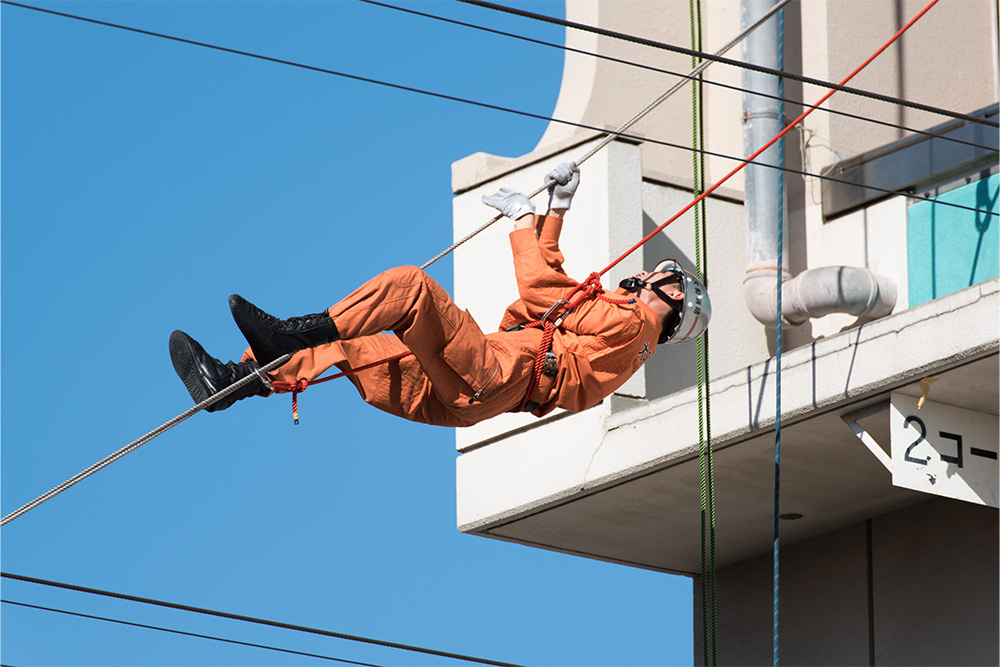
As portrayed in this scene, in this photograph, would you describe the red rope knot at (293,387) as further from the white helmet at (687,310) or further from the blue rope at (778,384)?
the blue rope at (778,384)

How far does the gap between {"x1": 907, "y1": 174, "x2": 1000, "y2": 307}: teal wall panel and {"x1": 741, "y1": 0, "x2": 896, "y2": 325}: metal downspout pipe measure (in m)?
0.25

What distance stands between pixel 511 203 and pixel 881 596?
4.47 m

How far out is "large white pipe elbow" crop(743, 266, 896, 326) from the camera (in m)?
11.3

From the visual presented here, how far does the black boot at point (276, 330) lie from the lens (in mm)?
7461

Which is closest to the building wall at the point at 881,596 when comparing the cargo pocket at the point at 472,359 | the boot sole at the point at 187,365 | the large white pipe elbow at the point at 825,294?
the large white pipe elbow at the point at 825,294

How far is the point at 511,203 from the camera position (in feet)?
28.7

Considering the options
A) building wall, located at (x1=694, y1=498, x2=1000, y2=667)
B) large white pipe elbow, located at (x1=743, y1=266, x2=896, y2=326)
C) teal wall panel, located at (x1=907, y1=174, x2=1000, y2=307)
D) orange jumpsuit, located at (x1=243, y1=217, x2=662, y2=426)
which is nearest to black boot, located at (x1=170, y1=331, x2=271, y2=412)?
orange jumpsuit, located at (x1=243, y1=217, x2=662, y2=426)

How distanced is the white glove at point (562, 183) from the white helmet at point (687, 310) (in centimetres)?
59

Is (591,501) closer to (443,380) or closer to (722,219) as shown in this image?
(722,219)

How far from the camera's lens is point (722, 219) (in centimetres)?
1227

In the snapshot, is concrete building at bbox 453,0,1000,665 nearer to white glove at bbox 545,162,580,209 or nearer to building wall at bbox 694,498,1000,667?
building wall at bbox 694,498,1000,667

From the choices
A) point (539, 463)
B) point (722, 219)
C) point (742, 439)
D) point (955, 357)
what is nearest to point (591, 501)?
point (539, 463)

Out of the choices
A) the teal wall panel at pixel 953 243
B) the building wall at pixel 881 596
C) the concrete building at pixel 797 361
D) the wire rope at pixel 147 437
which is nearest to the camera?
the wire rope at pixel 147 437

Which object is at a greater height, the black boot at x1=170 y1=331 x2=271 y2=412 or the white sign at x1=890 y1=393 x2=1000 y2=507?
the white sign at x1=890 y1=393 x2=1000 y2=507
